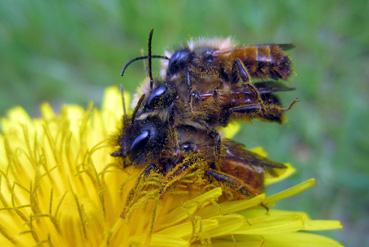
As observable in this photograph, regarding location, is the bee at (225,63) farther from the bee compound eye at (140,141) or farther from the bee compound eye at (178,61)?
the bee compound eye at (140,141)

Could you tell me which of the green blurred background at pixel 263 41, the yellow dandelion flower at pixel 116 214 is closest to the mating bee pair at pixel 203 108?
the yellow dandelion flower at pixel 116 214

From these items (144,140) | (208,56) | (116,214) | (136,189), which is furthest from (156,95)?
(116,214)

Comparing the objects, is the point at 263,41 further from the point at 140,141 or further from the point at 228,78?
the point at 140,141

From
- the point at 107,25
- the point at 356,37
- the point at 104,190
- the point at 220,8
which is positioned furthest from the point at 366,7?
the point at 104,190

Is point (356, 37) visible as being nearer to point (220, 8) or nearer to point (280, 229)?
point (220, 8)

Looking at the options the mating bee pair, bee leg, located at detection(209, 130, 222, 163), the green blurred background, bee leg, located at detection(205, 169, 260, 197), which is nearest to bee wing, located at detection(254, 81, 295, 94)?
the mating bee pair
